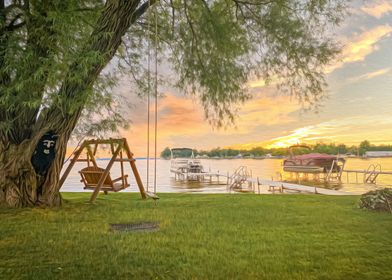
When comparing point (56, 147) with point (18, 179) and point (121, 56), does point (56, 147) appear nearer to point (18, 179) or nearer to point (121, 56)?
point (18, 179)

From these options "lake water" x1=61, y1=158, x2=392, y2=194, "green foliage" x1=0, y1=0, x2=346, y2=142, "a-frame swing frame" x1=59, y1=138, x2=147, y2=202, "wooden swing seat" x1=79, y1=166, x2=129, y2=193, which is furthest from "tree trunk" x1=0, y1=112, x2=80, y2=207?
"lake water" x1=61, y1=158, x2=392, y2=194

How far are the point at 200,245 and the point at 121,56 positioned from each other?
20.4 ft

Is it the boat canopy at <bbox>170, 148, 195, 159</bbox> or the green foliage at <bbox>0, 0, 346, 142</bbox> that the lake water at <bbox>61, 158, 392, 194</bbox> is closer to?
the boat canopy at <bbox>170, 148, 195, 159</bbox>

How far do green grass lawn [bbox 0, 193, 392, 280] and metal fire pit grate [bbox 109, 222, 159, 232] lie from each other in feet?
0.40

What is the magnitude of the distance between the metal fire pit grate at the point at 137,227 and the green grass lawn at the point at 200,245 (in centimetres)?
12

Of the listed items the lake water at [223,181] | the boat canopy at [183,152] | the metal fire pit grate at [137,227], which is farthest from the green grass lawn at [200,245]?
the boat canopy at [183,152]

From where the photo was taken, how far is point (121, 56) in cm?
862

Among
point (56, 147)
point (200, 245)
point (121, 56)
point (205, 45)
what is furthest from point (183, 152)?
point (200, 245)

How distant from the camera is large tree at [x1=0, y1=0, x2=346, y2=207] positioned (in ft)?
16.2

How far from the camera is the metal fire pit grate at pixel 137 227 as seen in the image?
4.29 meters

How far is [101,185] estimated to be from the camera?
6.38 meters

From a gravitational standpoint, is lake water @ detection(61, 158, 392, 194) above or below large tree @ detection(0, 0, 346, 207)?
below

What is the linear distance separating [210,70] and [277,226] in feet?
13.0

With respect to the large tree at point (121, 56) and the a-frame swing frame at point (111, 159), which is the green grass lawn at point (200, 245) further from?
the large tree at point (121, 56)
